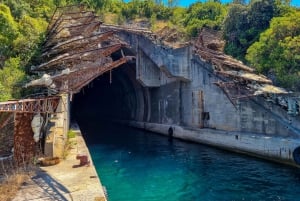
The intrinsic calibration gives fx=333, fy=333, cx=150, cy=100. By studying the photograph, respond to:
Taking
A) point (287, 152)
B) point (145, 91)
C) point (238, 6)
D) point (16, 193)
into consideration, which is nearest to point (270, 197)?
point (287, 152)

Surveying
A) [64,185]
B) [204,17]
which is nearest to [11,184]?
[64,185]

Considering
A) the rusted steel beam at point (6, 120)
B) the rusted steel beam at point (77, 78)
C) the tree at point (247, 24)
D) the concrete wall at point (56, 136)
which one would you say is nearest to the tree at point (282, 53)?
the tree at point (247, 24)

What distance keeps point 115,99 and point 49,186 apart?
1524 inches

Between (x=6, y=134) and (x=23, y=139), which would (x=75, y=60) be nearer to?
(x=6, y=134)

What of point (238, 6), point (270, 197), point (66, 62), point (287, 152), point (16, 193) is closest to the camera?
point (16, 193)

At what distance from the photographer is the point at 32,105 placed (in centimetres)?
1977

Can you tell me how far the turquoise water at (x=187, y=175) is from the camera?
18609mm

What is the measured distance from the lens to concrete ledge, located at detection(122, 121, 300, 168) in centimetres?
2410

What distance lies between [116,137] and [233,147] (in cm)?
1505

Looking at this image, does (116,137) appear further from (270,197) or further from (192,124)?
(270,197)

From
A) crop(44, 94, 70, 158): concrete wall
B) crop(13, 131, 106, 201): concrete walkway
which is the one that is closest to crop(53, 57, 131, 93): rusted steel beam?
crop(44, 94, 70, 158): concrete wall

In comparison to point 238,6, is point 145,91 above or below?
below

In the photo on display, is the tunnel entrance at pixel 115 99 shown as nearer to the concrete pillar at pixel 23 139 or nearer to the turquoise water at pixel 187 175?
the turquoise water at pixel 187 175

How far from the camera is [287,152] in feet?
79.0
